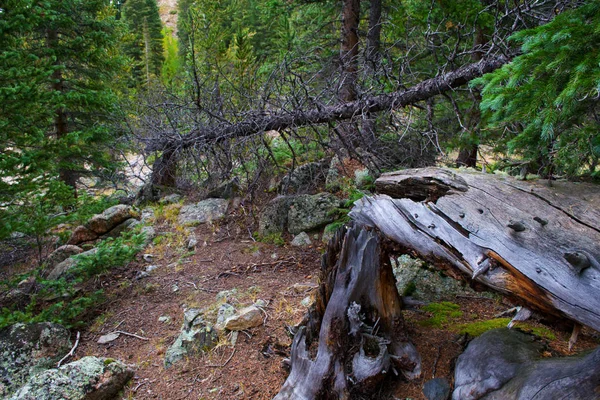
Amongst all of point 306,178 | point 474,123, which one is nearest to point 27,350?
point 306,178

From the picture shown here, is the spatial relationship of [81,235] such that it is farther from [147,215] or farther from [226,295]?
[226,295]

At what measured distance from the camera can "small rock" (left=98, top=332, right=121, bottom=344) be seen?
5.22 metres

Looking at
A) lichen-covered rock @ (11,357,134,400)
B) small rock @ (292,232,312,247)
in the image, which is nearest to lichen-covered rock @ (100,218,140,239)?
small rock @ (292,232,312,247)

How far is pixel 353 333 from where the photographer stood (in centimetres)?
313

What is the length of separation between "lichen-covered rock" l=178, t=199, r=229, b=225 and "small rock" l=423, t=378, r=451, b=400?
716 centimetres

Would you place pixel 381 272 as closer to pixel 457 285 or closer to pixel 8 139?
pixel 457 285

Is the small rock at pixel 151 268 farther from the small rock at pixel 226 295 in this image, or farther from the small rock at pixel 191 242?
the small rock at pixel 226 295

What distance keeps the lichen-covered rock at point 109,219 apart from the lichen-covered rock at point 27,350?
4733 millimetres

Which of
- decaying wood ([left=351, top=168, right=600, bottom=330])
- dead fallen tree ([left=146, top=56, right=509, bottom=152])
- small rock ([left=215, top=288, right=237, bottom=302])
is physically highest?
dead fallen tree ([left=146, top=56, right=509, bottom=152])

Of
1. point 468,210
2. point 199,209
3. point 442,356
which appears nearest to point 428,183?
point 468,210

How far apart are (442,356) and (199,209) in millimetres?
7806

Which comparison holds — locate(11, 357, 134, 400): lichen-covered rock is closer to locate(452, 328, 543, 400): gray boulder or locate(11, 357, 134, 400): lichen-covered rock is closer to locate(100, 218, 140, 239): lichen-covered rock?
locate(452, 328, 543, 400): gray boulder

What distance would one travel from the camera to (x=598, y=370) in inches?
76.9

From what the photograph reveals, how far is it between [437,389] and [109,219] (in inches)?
367
